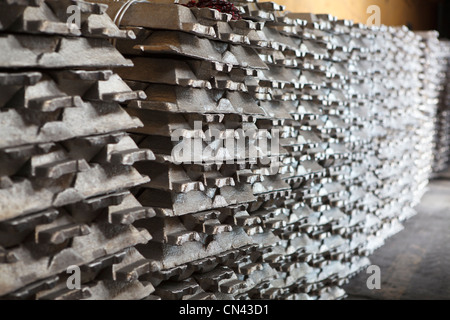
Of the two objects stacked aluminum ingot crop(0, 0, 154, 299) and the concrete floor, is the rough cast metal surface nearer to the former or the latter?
stacked aluminum ingot crop(0, 0, 154, 299)

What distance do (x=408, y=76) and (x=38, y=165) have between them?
22.8 ft

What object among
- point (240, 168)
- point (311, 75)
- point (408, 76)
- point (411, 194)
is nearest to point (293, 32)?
point (311, 75)

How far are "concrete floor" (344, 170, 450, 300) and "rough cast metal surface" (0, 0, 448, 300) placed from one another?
1.13 ft

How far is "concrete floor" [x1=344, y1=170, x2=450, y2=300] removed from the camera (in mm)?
5293

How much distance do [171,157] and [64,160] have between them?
0.73 meters

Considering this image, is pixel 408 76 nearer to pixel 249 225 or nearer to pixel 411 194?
pixel 411 194

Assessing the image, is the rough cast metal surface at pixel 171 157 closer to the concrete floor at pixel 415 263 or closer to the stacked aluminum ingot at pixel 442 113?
the concrete floor at pixel 415 263

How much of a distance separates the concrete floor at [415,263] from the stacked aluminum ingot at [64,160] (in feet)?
11.1

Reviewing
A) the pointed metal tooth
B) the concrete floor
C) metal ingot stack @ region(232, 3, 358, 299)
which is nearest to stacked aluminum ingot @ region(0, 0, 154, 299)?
the pointed metal tooth

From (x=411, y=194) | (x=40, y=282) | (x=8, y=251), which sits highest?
(x=8, y=251)

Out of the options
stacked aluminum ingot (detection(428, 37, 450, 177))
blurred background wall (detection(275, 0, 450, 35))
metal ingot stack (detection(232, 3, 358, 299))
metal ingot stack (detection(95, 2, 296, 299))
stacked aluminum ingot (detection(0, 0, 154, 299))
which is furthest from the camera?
stacked aluminum ingot (detection(428, 37, 450, 177))

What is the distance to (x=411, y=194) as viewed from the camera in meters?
8.46

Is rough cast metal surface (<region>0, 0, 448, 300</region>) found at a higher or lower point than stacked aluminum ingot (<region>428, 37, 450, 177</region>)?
higher

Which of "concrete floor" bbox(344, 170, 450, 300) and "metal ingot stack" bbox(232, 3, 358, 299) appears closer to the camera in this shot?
"metal ingot stack" bbox(232, 3, 358, 299)
